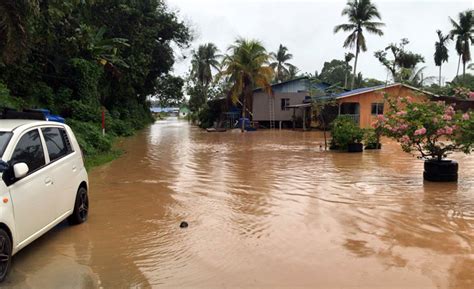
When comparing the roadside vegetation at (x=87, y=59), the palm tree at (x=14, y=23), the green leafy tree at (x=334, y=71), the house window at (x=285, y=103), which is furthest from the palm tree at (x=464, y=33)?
the palm tree at (x=14, y=23)

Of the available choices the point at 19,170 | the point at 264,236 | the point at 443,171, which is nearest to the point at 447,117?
the point at 443,171

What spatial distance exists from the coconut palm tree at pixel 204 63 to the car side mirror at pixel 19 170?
61.5 m

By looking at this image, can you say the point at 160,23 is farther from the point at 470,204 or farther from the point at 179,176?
the point at 470,204

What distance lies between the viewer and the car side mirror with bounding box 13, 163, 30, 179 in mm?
4512

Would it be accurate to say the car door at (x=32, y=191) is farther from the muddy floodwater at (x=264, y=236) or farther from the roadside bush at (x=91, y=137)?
the roadside bush at (x=91, y=137)

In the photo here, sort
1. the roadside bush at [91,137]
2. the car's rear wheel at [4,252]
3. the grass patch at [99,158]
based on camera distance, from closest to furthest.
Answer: the car's rear wheel at [4,252], the grass patch at [99,158], the roadside bush at [91,137]

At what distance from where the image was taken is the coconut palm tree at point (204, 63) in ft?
216

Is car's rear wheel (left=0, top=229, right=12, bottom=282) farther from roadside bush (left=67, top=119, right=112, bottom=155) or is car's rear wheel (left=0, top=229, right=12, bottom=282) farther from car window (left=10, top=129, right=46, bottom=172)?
roadside bush (left=67, top=119, right=112, bottom=155)

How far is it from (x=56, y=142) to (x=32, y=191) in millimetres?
1366

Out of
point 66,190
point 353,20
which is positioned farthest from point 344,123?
point 353,20

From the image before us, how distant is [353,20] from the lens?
4697cm

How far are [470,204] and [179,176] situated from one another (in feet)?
23.8

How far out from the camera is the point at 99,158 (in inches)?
604

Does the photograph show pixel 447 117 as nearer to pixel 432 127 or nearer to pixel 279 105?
pixel 432 127
